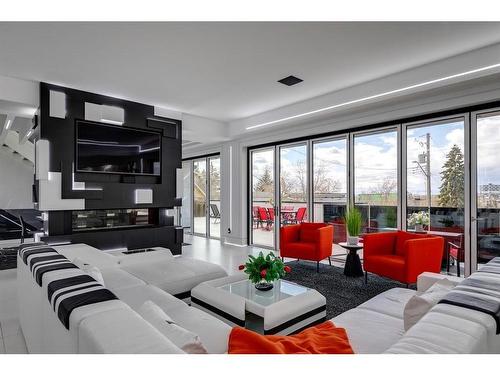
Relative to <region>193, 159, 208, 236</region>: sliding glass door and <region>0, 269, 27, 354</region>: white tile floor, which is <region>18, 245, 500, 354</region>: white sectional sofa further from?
<region>193, 159, 208, 236</region>: sliding glass door

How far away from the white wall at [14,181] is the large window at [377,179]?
37.0 ft

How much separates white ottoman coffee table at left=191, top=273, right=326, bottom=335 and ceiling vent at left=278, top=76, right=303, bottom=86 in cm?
296

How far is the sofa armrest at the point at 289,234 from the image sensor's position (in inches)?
197

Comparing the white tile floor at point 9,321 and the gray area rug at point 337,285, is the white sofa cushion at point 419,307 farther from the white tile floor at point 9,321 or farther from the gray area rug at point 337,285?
the white tile floor at point 9,321

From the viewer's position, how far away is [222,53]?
3541 mm

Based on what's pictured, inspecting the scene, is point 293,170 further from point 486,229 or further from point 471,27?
point 471,27

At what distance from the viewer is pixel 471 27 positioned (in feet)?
9.79

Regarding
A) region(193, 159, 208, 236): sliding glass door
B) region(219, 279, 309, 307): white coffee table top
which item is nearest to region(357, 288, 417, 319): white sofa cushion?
region(219, 279, 309, 307): white coffee table top

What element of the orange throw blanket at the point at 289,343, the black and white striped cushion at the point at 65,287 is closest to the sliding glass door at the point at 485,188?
the orange throw blanket at the point at 289,343

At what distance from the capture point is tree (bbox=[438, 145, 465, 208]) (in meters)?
4.23

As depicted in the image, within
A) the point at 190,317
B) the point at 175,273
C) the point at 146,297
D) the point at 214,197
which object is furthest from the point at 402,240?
the point at 214,197

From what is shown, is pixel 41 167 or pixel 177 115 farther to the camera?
pixel 177 115
